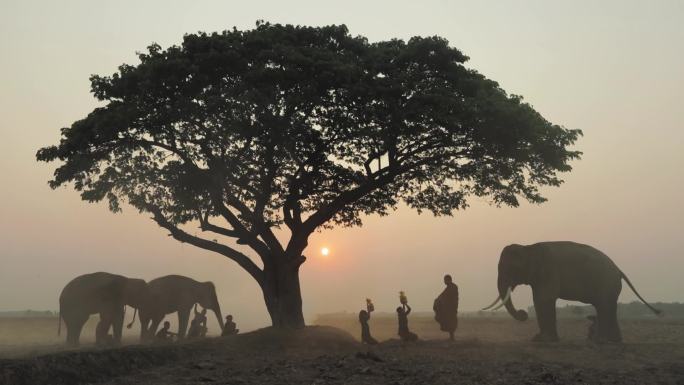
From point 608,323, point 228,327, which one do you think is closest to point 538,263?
point 608,323

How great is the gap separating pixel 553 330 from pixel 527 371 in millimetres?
7181

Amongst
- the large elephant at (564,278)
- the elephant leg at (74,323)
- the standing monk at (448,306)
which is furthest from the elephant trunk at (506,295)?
the elephant leg at (74,323)

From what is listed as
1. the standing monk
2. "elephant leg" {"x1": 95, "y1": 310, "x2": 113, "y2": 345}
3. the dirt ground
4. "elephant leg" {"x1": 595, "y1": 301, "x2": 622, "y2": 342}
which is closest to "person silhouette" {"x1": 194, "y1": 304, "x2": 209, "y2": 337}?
"elephant leg" {"x1": 95, "y1": 310, "x2": 113, "y2": 345}

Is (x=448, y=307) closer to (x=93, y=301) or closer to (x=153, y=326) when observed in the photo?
(x=153, y=326)

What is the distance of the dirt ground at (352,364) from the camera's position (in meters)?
11.8

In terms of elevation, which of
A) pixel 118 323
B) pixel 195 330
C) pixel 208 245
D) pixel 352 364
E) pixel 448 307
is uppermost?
pixel 208 245

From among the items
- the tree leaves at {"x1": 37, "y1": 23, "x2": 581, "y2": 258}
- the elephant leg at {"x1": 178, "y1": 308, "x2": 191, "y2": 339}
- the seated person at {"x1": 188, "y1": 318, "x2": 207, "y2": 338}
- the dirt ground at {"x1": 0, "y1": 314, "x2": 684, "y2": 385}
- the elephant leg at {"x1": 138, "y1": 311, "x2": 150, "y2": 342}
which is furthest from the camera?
the elephant leg at {"x1": 178, "y1": 308, "x2": 191, "y2": 339}

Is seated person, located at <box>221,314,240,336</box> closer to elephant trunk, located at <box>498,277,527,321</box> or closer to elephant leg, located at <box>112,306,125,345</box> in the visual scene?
elephant leg, located at <box>112,306,125,345</box>

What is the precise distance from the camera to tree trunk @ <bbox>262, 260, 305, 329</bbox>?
2064 cm

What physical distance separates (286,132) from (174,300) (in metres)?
12.2

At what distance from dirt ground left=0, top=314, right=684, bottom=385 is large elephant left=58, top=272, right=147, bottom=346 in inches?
315

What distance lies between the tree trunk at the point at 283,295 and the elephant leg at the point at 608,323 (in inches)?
427

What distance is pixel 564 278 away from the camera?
1998 centimetres

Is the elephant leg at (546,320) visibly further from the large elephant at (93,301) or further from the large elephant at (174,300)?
the large elephant at (93,301)
